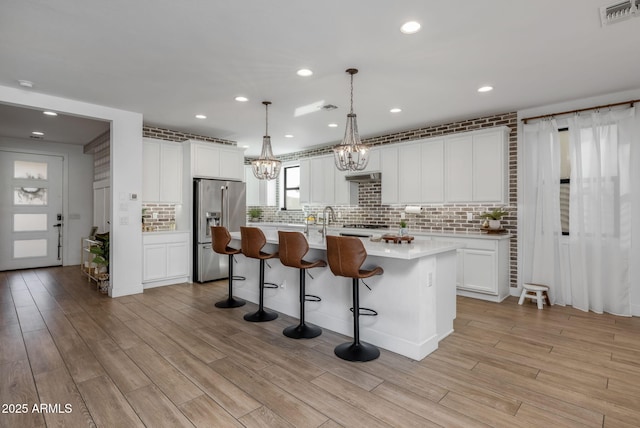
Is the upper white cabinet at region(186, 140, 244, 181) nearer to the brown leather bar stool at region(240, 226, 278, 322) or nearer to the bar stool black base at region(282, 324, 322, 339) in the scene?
the brown leather bar stool at region(240, 226, 278, 322)

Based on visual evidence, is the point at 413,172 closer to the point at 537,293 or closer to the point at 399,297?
the point at 537,293

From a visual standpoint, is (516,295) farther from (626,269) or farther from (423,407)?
(423,407)

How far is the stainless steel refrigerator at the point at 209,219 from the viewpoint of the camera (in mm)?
5734

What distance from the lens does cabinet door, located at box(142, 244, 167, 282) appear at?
5246 mm

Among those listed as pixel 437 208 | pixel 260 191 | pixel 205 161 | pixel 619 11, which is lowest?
pixel 437 208

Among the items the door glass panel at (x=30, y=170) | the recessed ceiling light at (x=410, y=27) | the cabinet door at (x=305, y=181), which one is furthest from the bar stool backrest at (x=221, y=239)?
the door glass panel at (x=30, y=170)

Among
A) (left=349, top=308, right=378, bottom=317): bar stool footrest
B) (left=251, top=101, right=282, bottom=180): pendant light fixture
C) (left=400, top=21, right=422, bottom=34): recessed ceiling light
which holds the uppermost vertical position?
(left=400, top=21, right=422, bottom=34): recessed ceiling light

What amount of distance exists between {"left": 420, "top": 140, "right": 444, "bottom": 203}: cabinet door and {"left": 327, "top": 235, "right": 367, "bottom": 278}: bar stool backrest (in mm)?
3111

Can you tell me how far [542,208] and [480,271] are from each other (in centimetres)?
120

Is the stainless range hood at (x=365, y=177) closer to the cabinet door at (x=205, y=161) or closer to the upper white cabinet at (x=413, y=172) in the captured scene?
the upper white cabinet at (x=413, y=172)

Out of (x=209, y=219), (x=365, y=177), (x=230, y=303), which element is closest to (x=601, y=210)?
(x=365, y=177)

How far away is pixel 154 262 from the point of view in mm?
5348

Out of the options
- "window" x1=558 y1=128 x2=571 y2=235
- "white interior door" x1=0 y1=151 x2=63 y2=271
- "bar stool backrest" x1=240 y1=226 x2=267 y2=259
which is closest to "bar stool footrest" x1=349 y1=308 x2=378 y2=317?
"bar stool backrest" x1=240 y1=226 x2=267 y2=259

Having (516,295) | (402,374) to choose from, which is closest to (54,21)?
(402,374)
